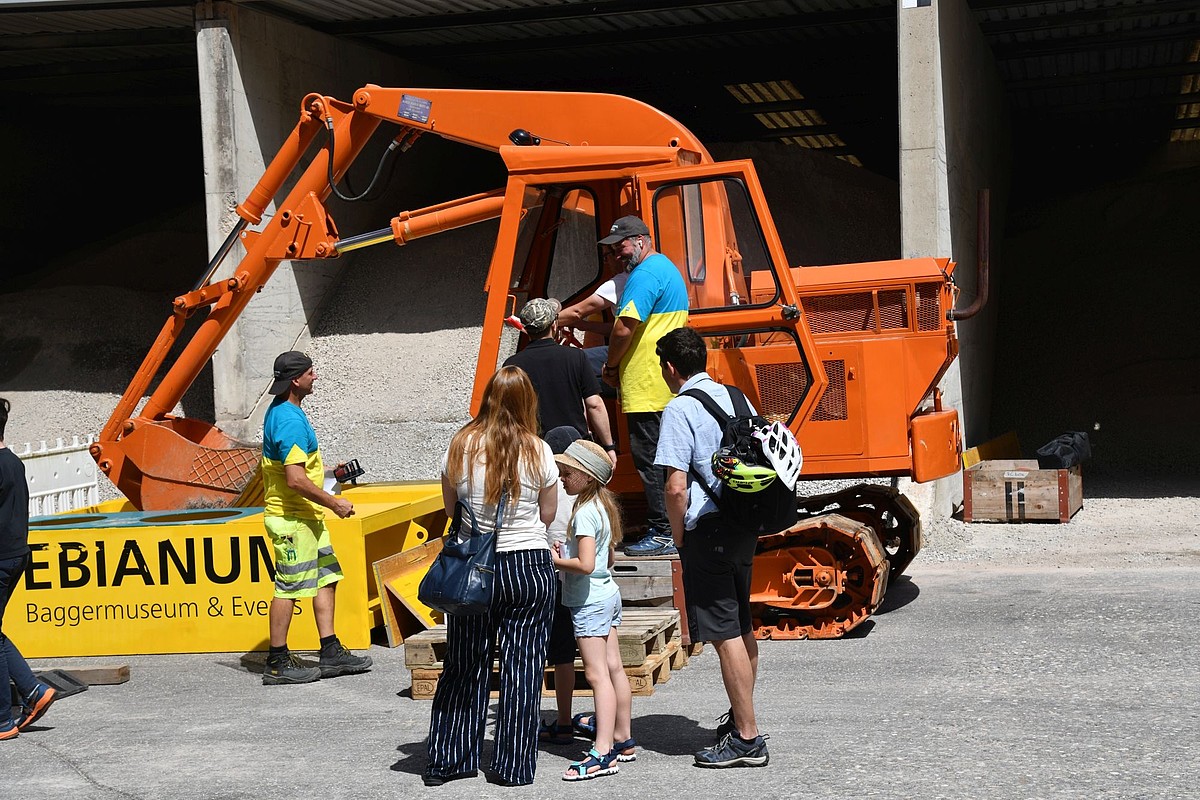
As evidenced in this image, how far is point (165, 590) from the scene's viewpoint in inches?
340

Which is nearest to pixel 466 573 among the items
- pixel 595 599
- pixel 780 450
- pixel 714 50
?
pixel 595 599

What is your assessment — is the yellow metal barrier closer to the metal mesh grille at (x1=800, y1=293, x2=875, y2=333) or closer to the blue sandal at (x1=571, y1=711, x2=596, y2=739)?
the blue sandal at (x1=571, y1=711, x2=596, y2=739)

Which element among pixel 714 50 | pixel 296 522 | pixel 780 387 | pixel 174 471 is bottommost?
pixel 296 522

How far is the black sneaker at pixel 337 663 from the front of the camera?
25.4 ft

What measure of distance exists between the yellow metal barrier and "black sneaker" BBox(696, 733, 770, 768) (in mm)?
3521

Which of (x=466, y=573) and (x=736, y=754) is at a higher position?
(x=466, y=573)

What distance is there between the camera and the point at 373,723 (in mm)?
6668

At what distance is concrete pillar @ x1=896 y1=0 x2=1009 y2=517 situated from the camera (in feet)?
42.2

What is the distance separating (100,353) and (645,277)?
14.4m

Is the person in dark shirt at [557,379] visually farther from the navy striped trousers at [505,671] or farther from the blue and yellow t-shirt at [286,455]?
the navy striped trousers at [505,671]

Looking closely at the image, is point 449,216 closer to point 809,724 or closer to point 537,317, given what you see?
point 537,317

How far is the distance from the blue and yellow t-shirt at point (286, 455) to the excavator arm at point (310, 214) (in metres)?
2.01

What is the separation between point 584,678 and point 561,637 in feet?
4.42

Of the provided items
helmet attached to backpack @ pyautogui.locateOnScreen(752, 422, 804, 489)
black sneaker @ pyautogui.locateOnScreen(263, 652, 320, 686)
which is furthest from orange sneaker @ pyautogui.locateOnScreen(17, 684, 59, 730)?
helmet attached to backpack @ pyautogui.locateOnScreen(752, 422, 804, 489)
